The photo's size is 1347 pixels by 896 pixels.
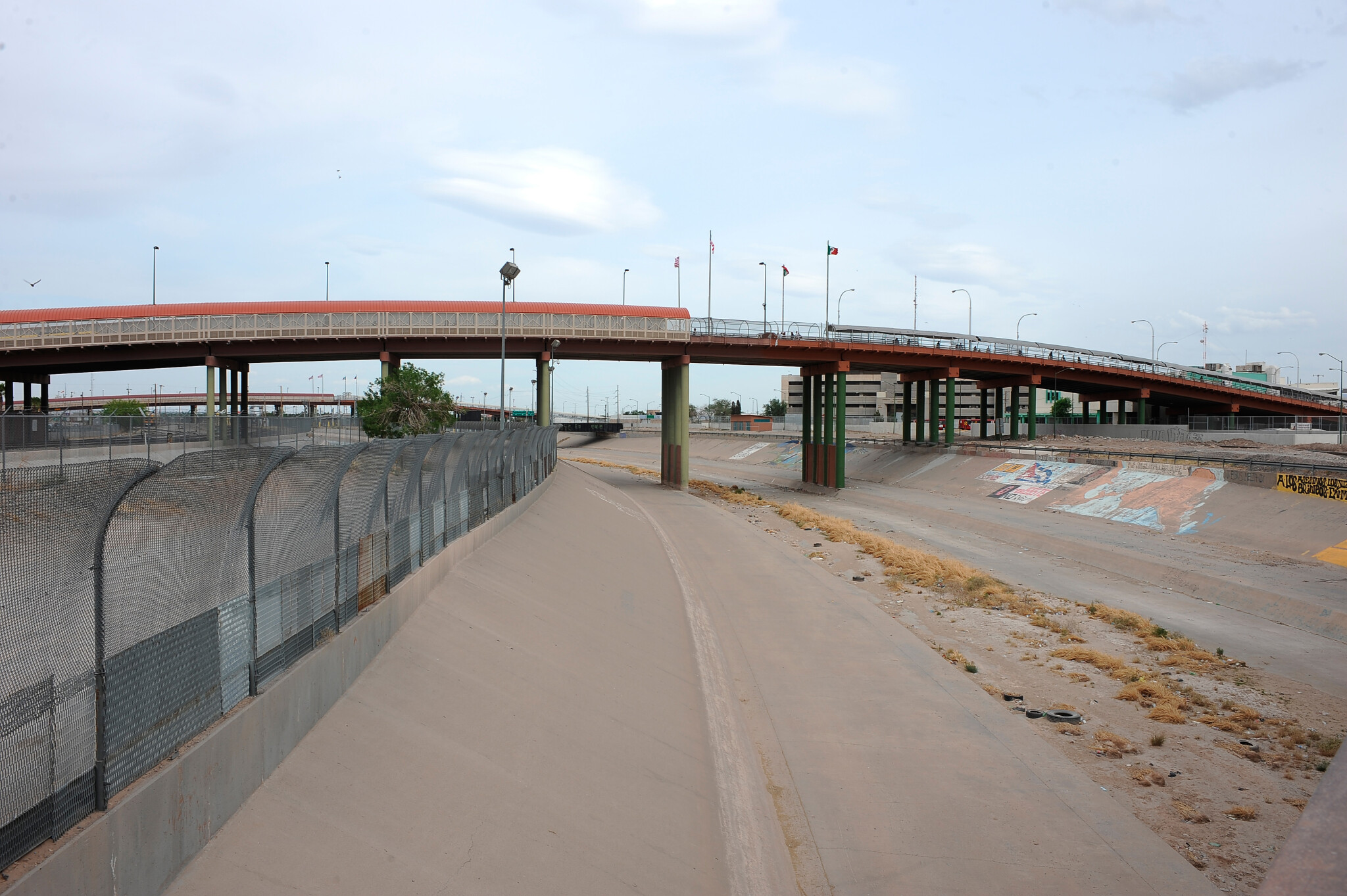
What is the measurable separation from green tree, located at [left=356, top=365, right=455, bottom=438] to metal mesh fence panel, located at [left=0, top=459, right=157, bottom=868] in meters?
40.7

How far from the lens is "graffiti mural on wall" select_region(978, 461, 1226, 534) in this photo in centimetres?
4289

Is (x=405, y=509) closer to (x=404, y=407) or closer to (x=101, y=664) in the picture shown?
(x=101, y=664)

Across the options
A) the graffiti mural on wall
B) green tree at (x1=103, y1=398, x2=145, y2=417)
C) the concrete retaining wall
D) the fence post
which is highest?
green tree at (x1=103, y1=398, x2=145, y2=417)

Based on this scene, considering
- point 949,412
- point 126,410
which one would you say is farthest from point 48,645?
point 126,410

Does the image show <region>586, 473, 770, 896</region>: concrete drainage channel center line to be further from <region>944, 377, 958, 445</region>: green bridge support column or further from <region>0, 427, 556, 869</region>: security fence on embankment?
<region>944, 377, 958, 445</region>: green bridge support column

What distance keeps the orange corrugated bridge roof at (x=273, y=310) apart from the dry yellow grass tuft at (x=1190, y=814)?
164 ft

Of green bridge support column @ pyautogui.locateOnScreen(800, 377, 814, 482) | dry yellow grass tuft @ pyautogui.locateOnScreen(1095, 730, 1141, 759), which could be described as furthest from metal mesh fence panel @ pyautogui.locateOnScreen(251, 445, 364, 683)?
green bridge support column @ pyautogui.locateOnScreen(800, 377, 814, 482)

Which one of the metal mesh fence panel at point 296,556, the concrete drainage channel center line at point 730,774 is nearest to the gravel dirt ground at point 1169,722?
the concrete drainage channel center line at point 730,774

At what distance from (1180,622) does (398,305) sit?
48.8 m

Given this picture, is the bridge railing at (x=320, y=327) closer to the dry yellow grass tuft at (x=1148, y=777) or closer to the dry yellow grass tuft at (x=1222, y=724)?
the dry yellow grass tuft at (x=1222, y=724)

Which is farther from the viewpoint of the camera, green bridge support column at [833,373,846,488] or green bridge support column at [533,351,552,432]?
green bridge support column at [833,373,846,488]

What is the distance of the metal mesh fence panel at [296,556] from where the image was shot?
736 cm

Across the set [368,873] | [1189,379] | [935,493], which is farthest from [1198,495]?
[1189,379]

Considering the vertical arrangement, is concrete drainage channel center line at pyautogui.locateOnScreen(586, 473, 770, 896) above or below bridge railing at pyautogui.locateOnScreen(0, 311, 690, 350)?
below
